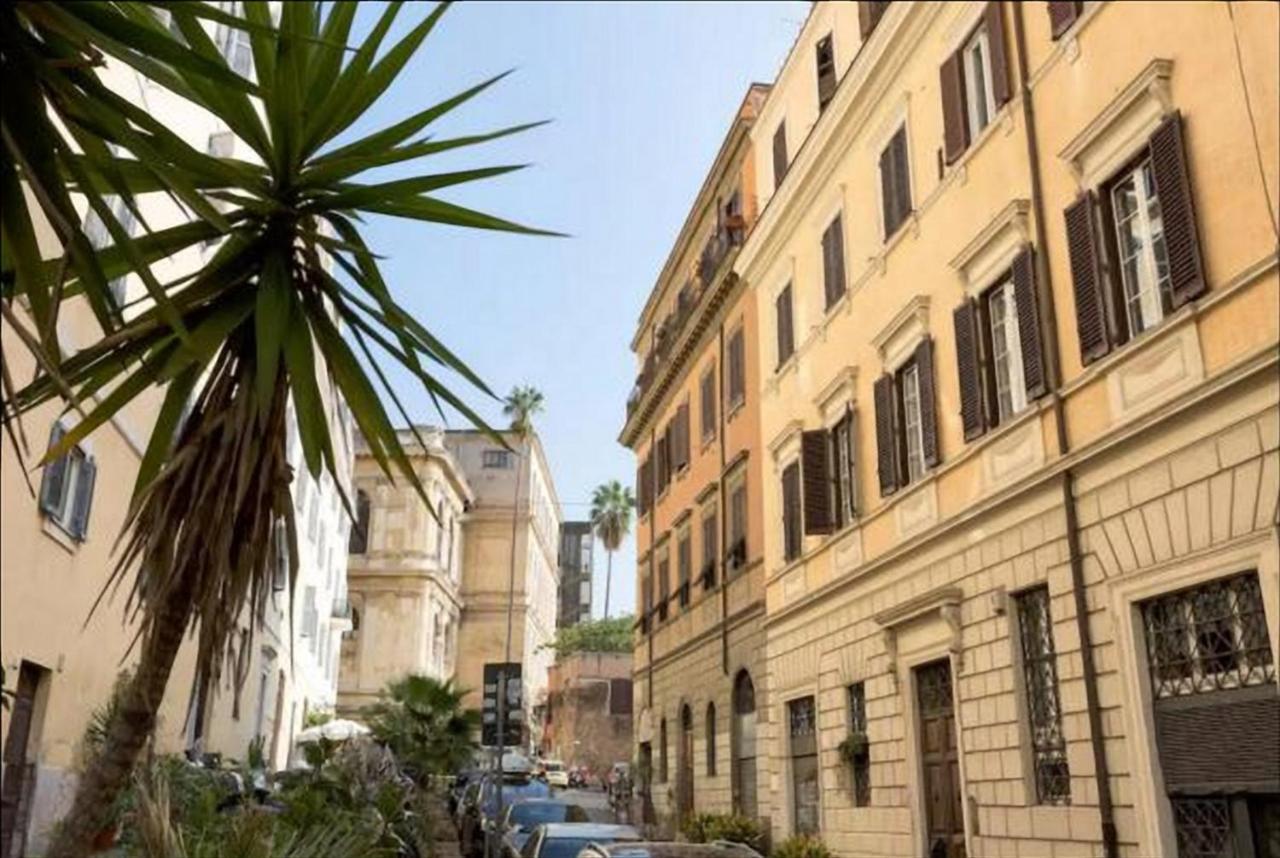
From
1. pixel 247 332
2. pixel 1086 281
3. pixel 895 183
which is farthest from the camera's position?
pixel 895 183

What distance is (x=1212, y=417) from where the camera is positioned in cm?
914

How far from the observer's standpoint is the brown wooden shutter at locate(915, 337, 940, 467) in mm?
14039

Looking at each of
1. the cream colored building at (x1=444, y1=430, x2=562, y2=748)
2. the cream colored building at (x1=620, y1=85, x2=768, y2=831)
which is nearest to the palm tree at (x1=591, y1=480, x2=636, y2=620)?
the cream colored building at (x1=444, y1=430, x2=562, y2=748)

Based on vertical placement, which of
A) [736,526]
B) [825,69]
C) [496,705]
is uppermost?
[825,69]

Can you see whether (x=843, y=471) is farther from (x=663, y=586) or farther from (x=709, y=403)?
(x=663, y=586)

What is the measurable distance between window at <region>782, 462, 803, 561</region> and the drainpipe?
303 inches

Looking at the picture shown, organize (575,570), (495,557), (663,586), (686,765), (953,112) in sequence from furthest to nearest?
(575,570) < (495,557) < (663,586) < (686,765) < (953,112)

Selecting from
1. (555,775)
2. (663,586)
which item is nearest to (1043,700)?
(663,586)

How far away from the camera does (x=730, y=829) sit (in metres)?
19.3

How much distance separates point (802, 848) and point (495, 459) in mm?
57386

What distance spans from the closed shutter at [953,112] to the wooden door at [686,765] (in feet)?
49.9

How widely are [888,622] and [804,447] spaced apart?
3793 millimetres

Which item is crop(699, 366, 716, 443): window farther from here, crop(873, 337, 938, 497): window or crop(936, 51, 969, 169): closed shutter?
crop(936, 51, 969, 169): closed shutter

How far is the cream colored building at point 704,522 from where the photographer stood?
72.7 ft
